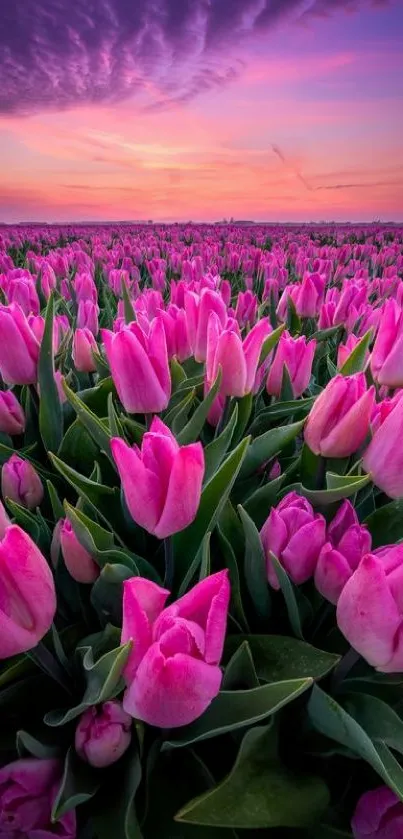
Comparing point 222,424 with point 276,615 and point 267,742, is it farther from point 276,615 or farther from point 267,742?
point 267,742

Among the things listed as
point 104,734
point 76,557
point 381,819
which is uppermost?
point 76,557

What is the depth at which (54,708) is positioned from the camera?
0.79 meters

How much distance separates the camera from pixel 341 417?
0.91m

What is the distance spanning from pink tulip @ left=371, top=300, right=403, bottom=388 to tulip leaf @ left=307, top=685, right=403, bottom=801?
2.17ft

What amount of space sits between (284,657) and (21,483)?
1.65ft

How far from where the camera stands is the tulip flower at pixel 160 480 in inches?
25.6

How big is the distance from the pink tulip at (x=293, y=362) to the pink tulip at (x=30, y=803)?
2.84 ft

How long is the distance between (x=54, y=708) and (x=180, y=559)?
0.26 meters

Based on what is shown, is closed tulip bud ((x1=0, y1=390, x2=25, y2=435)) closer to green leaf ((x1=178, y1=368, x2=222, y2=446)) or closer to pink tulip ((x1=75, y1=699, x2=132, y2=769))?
green leaf ((x1=178, y1=368, x2=222, y2=446))

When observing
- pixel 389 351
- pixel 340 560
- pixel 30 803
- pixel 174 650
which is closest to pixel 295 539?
pixel 340 560

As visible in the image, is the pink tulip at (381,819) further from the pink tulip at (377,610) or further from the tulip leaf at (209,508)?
the tulip leaf at (209,508)

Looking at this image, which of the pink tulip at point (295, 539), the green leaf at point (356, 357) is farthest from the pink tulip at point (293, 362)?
the pink tulip at point (295, 539)

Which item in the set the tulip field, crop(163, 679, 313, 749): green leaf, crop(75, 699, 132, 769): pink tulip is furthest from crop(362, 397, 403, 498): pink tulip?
crop(75, 699, 132, 769): pink tulip

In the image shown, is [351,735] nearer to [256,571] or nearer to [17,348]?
[256,571]
